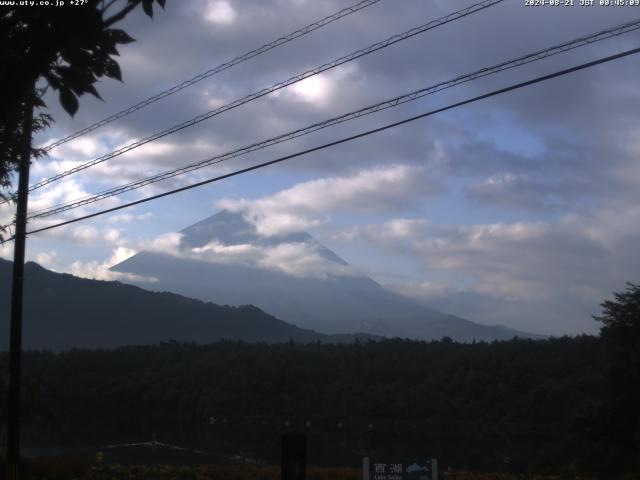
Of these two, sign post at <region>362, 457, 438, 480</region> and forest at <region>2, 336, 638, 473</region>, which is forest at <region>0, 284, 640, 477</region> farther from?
sign post at <region>362, 457, 438, 480</region>

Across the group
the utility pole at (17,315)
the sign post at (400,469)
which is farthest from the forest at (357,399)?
the sign post at (400,469)

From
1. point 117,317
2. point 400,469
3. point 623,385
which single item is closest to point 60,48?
point 400,469

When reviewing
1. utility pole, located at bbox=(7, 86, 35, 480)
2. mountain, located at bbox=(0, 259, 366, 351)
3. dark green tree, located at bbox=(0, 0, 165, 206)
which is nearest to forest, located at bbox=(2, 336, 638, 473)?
utility pole, located at bbox=(7, 86, 35, 480)

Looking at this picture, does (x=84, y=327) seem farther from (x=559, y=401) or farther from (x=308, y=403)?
(x=559, y=401)

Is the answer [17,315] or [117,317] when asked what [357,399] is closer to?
[17,315]

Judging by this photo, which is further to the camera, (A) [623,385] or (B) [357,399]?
(B) [357,399]

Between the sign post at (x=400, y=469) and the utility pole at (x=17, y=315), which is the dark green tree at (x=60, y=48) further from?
the utility pole at (x=17, y=315)

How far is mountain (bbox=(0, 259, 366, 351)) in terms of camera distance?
138 metres

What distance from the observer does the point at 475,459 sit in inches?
1284

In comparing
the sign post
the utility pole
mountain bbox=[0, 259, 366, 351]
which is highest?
mountain bbox=[0, 259, 366, 351]

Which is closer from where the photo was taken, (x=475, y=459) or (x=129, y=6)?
(x=129, y=6)

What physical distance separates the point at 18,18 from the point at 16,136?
3260 mm

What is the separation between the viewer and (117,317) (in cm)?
15412

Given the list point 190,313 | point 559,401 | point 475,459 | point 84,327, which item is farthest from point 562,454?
point 190,313
